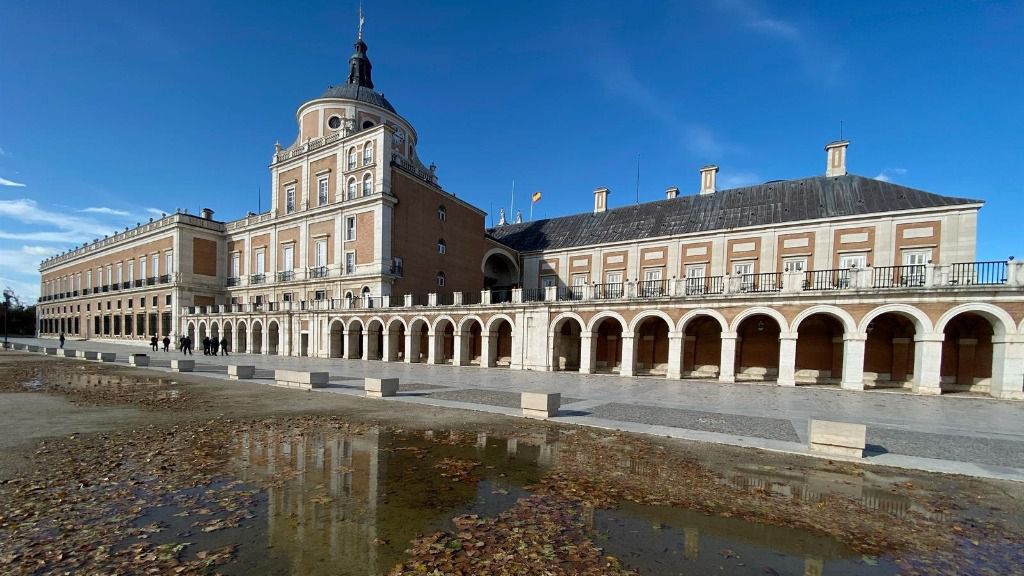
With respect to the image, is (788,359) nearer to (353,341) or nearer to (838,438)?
(838,438)

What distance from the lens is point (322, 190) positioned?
38.4 metres

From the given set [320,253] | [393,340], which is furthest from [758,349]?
[320,253]

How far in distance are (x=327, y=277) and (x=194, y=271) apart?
2016 cm

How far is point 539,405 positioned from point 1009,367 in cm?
1859

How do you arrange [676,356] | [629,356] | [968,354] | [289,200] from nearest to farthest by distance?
[968,354] → [676,356] → [629,356] → [289,200]

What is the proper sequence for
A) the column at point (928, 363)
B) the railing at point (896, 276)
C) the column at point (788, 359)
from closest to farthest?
1. the column at point (928, 363)
2. the column at point (788, 359)
3. the railing at point (896, 276)

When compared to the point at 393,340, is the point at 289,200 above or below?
above

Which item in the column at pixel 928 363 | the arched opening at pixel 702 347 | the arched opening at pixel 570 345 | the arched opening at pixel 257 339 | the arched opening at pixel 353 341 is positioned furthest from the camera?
the arched opening at pixel 257 339

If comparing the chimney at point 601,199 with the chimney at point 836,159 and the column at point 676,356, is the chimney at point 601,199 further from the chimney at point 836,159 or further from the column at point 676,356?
the column at point 676,356

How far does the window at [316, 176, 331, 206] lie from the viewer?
125 ft

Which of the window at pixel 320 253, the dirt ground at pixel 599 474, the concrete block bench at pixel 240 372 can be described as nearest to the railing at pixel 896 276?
the dirt ground at pixel 599 474

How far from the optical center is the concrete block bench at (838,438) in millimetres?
7551

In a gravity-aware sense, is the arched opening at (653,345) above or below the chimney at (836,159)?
below

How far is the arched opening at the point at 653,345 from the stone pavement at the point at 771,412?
5471 millimetres
